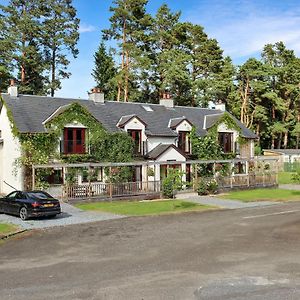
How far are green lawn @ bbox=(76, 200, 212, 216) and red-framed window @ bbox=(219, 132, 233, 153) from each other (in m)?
15.3

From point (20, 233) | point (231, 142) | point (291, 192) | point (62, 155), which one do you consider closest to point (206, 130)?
→ point (231, 142)

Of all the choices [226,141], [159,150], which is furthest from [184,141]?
[226,141]

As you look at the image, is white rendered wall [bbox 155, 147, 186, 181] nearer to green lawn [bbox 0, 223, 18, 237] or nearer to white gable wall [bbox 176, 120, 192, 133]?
white gable wall [bbox 176, 120, 192, 133]

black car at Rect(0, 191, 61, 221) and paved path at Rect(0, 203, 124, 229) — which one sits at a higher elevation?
black car at Rect(0, 191, 61, 221)

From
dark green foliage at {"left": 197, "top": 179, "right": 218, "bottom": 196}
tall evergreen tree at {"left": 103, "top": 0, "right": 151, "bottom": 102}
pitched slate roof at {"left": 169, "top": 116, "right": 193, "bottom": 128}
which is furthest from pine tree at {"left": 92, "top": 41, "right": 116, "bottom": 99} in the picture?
dark green foliage at {"left": 197, "top": 179, "right": 218, "bottom": 196}

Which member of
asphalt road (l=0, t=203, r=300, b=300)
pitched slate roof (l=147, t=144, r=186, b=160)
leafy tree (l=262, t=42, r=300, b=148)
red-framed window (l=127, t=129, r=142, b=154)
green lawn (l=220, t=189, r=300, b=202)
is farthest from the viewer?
leafy tree (l=262, t=42, r=300, b=148)

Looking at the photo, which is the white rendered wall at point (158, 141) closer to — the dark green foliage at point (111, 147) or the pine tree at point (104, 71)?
the dark green foliage at point (111, 147)

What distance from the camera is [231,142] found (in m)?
44.8

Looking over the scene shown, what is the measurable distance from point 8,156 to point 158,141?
1304 cm

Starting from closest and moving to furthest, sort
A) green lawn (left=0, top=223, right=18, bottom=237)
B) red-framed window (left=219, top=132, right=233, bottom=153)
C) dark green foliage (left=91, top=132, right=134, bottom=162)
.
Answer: green lawn (left=0, top=223, right=18, bottom=237) < dark green foliage (left=91, top=132, right=134, bottom=162) < red-framed window (left=219, top=132, right=233, bottom=153)

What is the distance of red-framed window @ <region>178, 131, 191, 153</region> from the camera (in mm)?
41031

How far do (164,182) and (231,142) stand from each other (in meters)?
13.8

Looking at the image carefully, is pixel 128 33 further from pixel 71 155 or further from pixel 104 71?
pixel 71 155

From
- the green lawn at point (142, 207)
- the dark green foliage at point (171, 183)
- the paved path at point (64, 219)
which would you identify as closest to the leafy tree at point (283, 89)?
the dark green foliage at point (171, 183)
